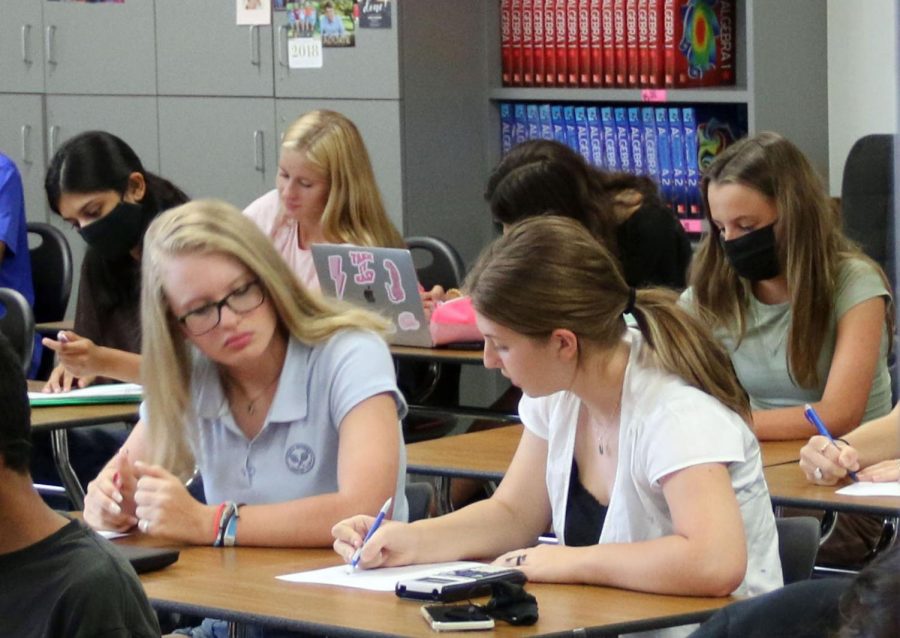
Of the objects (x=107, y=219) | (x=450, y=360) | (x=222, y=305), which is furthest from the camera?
(x=450, y=360)

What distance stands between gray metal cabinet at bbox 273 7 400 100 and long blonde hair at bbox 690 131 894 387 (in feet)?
7.79

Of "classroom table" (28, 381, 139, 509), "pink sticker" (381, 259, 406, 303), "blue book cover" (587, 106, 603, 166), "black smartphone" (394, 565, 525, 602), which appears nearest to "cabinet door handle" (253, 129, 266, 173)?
"blue book cover" (587, 106, 603, 166)

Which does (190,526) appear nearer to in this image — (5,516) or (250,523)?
(250,523)

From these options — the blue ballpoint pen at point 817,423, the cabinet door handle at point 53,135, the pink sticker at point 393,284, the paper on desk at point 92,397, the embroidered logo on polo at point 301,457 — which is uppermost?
the cabinet door handle at point 53,135

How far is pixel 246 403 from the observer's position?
105 inches

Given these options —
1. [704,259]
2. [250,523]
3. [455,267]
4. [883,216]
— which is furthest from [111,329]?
[883,216]

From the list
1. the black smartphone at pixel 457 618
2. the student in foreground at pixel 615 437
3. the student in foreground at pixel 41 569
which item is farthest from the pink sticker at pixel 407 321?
the student in foreground at pixel 41 569

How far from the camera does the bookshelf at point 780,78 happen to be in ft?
16.5

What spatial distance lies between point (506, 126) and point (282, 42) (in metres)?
0.85

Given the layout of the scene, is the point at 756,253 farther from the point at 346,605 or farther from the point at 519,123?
the point at 519,123

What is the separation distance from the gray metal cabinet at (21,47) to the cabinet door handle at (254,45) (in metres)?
1.01

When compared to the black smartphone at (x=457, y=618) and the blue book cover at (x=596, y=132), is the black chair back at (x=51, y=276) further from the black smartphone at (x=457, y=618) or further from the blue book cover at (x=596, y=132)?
the black smartphone at (x=457, y=618)

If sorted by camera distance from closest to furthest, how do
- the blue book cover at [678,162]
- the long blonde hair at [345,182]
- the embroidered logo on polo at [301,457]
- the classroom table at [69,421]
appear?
the embroidered logo on polo at [301,457] → the classroom table at [69,421] → the long blonde hair at [345,182] → the blue book cover at [678,162]

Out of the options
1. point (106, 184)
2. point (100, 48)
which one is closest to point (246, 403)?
point (106, 184)
